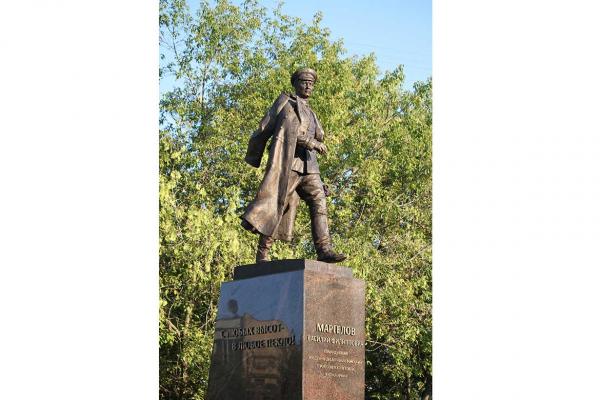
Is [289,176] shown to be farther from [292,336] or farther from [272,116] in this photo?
[292,336]

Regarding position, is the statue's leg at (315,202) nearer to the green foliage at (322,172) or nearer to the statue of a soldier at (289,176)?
the statue of a soldier at (289,176)

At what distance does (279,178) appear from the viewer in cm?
1162

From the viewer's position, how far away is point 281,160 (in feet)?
38.1

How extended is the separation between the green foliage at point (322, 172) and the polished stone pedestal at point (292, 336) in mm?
8899

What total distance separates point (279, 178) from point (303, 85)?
3.34 feet

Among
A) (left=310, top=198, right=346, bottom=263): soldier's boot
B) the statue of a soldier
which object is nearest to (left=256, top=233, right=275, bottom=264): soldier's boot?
the statue of a soldier

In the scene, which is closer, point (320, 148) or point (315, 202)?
point (320, 148)

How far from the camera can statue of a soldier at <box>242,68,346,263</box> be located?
11.6 m

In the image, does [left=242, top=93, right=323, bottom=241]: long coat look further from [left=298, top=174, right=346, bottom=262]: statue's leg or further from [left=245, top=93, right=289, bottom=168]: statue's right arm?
[left=298, top=174, right=346, bottom=262]: statue's leg

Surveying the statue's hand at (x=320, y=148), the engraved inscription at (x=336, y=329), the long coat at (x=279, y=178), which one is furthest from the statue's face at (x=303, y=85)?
the engraved inscription at (x=336, y=329)

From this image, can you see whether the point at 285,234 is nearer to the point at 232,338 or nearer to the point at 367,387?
the point at 232,338

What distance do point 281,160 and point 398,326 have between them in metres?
12.4

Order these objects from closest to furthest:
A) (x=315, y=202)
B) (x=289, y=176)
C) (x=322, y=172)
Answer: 1. (x=289, y=176)
2. (x=315, y=202)
3. (x=322, y=172)

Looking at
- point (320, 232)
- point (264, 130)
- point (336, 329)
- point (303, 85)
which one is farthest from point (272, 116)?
point (336, 329)
